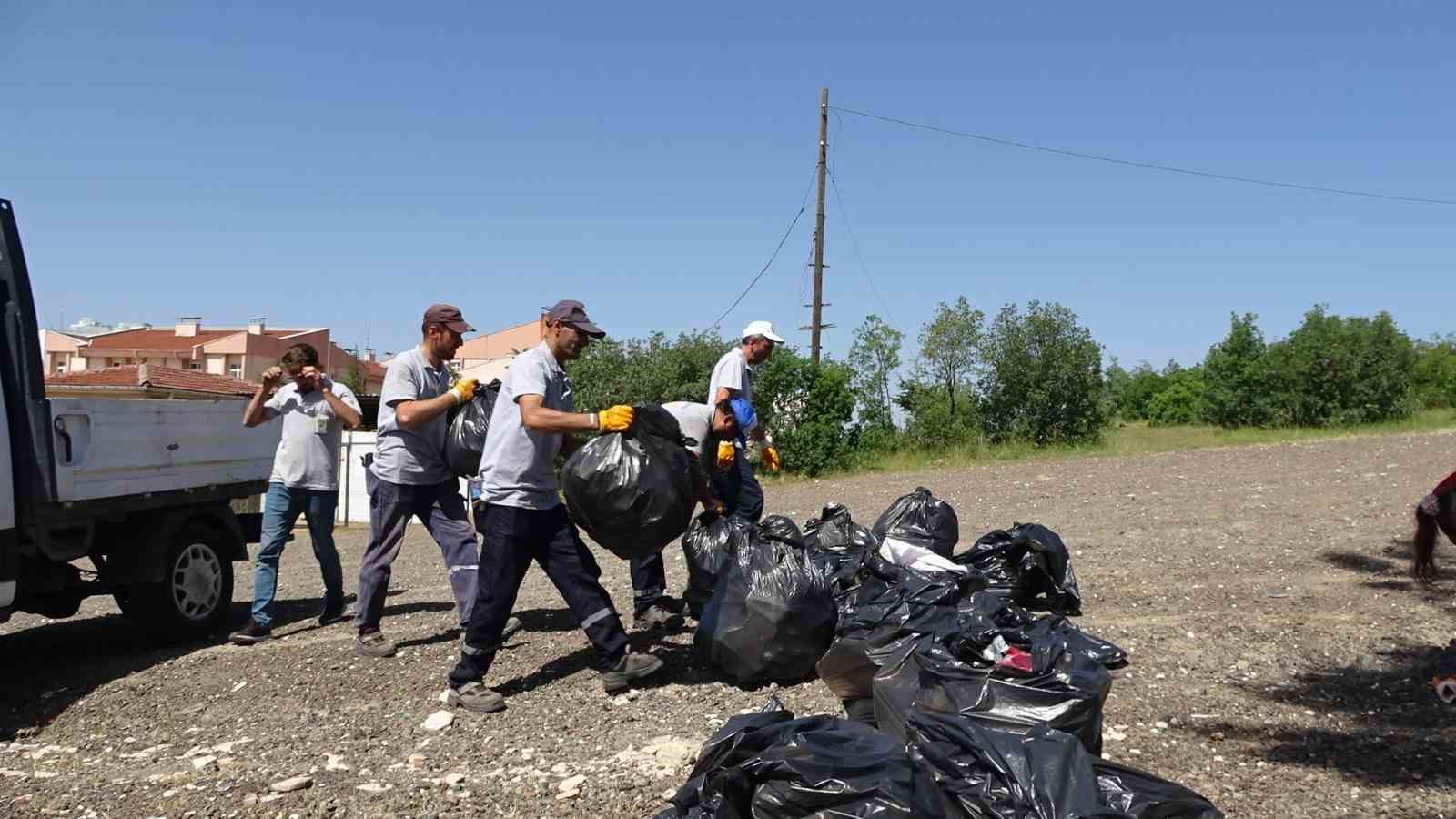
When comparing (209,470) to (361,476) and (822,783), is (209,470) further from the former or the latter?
(361,476)

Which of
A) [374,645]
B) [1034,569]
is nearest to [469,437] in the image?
[374,645]

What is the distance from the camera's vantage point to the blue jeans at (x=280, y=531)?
5984 mm

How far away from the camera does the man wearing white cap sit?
18.9 ft

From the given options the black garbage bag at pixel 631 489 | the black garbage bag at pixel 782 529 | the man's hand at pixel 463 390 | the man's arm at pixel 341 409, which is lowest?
the black garbage bag at pixel 782 529

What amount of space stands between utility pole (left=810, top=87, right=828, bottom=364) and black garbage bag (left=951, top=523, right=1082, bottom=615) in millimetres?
13741

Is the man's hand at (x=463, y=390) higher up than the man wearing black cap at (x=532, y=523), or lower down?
higher up

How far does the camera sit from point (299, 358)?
6203 millimetres

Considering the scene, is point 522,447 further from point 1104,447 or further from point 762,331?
point 1104,447

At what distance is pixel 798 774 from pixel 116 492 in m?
4.43

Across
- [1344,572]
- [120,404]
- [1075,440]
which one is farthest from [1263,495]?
[1075,440]

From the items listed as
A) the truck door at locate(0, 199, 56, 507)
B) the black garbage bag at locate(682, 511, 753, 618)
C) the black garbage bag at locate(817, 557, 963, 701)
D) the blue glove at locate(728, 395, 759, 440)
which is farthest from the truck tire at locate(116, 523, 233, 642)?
the black garbage bag at locate(817, 557, 963, 701)

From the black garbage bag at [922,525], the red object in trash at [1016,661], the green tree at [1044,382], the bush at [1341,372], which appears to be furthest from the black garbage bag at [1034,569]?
the bush at [1341,372]

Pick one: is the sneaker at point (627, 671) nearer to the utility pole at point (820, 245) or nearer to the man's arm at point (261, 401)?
the man's arm at point (261, 401)

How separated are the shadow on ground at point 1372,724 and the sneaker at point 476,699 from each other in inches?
110
